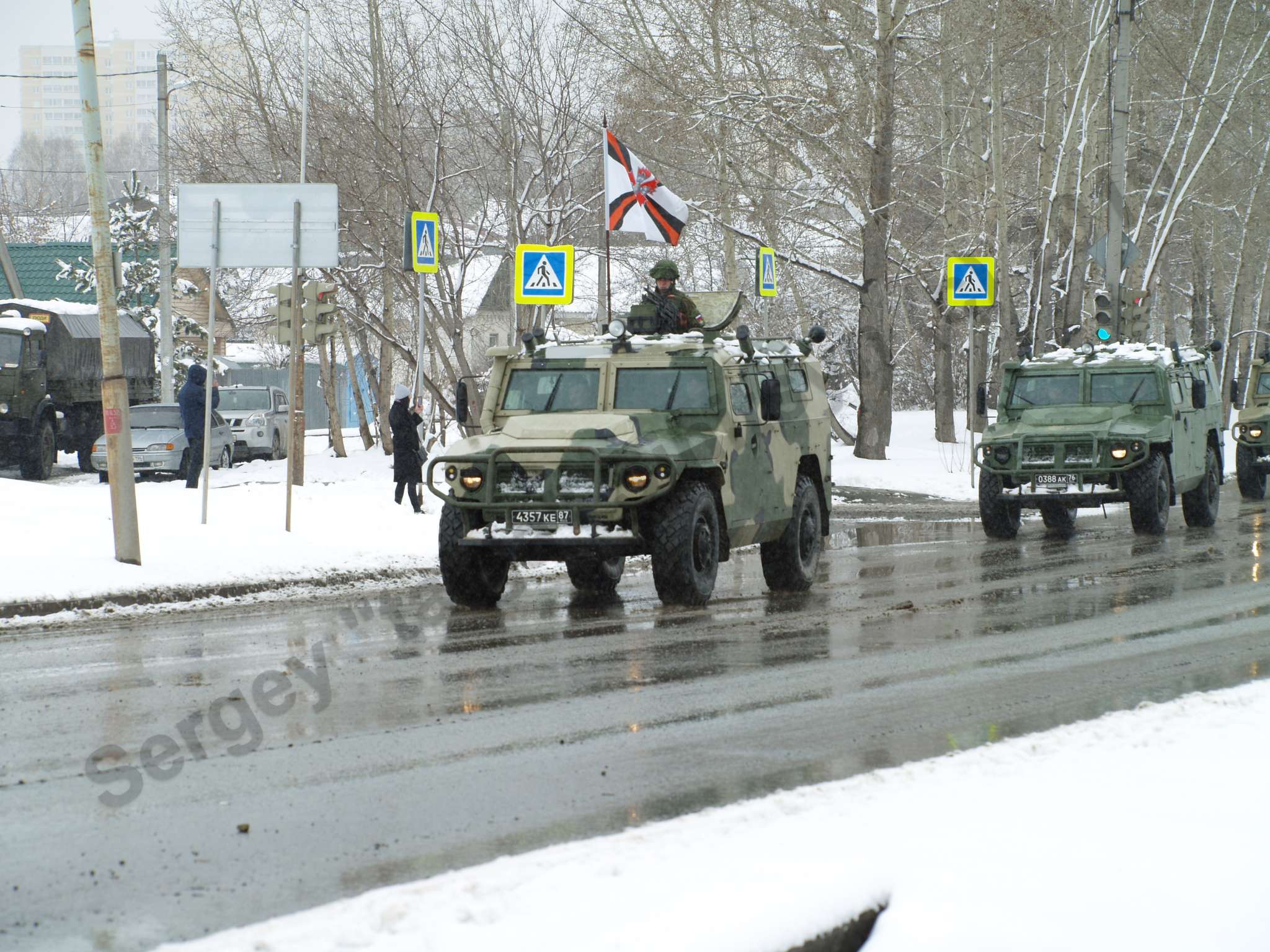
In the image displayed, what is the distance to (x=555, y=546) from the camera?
10.7 m

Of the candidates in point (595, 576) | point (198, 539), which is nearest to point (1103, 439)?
point (595, 576)

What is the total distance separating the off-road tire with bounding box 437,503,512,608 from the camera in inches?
432

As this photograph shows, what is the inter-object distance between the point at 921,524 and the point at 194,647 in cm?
1189

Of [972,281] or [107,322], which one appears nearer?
[107,322]

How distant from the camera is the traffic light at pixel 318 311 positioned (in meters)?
15.8

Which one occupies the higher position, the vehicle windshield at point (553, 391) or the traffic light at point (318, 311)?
the traffic light at point (318, 311)

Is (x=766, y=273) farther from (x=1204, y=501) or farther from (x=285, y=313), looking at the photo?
(x=285, y=313)

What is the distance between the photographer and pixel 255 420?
37.1 meters

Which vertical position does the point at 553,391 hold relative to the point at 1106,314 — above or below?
below

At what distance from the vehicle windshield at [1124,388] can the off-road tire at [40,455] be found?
59.2ft

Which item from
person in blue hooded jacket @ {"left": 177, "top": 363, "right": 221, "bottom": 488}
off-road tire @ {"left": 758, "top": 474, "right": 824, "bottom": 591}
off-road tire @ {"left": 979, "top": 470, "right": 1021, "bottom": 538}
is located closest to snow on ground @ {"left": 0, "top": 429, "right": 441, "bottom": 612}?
person in blue hooded jacket @ {"left": 177, "top": 363, "right": 221, "bottom": 488}

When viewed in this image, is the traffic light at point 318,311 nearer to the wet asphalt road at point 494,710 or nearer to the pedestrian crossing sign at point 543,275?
the pedestrian crossing sign at point 543,275

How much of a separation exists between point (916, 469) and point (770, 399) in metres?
16.3

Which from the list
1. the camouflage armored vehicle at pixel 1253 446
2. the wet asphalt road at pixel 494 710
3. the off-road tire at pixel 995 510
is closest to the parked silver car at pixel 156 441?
the off-road tire at pixel 995 510
